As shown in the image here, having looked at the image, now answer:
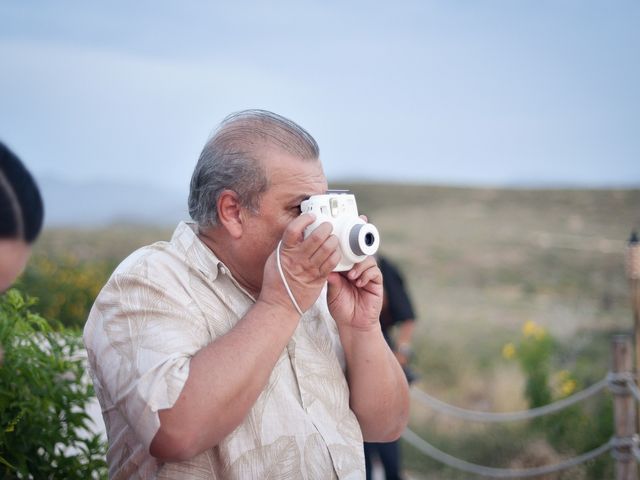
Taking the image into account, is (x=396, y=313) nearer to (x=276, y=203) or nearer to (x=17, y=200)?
(x=276, y=203)

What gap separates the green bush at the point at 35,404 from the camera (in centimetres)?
222

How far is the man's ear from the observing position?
2002 millimetres

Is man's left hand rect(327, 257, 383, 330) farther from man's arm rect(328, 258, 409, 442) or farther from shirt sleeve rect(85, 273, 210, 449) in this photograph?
shirt sleeve rect(85, 273, 210, 449)

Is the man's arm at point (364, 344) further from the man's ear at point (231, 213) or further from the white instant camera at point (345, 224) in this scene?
the man's ear at point (231, 213)

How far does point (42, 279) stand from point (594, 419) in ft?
15.1

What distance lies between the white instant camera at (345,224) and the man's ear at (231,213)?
18cm

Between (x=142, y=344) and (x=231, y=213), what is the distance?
1.44 feet

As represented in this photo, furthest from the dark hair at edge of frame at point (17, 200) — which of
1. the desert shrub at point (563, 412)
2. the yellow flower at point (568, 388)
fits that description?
the yellow flower at point (568, 388)

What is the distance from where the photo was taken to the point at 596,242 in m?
20.7

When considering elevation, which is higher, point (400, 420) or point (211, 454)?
point (211, 454)

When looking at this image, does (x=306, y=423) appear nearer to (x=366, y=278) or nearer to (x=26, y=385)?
(x=366, y=278)

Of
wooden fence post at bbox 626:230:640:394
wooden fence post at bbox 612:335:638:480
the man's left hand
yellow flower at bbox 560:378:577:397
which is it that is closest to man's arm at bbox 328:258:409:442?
the man's left hand

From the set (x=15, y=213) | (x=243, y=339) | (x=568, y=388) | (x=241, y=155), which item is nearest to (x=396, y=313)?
(x=568, y=388)

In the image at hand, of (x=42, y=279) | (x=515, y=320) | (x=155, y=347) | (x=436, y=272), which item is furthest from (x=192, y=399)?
(x=436, y=272)
